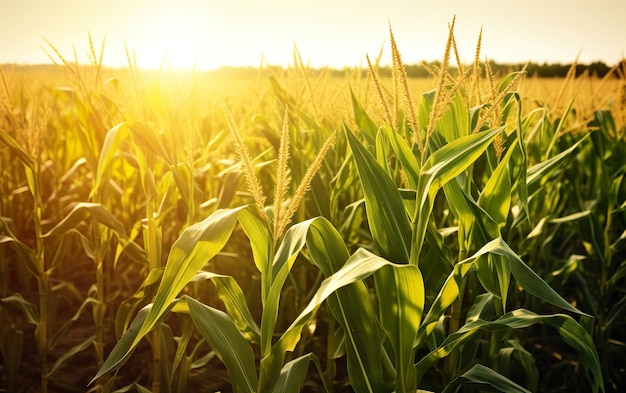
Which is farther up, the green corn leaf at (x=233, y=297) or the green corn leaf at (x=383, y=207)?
the green corn leaf at (x=383, y=207)

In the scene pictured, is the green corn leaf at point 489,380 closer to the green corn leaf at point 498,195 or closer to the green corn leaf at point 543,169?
the green corn leaf at point 498,195

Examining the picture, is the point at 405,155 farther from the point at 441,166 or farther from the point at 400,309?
the point at 400,309

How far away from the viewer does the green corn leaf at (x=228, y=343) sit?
1.36m

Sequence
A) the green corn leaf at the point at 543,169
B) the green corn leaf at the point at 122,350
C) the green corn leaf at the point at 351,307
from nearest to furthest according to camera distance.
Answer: the green corn leaf at the point at 122,350, the green corn leaf at the point at 351,307, the green corn leaf at the point at 543,169

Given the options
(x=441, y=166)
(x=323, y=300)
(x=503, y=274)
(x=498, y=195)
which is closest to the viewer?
(x=323, y=300)

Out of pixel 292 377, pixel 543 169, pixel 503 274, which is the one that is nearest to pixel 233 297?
pixel 292 377

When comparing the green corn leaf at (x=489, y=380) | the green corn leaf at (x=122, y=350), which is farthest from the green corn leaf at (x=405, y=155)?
the green corn leaf at (x=122, y=350)

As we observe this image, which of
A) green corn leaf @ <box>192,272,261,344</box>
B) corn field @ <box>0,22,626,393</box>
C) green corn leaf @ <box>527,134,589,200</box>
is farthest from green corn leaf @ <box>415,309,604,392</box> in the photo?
green corn leaf @ <box>527,134,589,200</box>

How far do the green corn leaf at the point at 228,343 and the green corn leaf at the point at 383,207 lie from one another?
43 cm

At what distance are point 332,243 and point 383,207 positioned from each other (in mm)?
158

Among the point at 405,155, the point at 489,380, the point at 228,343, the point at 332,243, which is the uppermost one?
the point at 405,155

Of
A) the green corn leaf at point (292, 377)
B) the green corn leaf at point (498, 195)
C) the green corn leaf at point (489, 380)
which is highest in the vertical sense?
the green corn leaf at point (498, 195)

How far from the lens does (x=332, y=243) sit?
1373 millimetres

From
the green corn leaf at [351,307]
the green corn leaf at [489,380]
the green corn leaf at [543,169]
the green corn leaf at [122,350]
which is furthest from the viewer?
the green corn leaf at [543,169]
